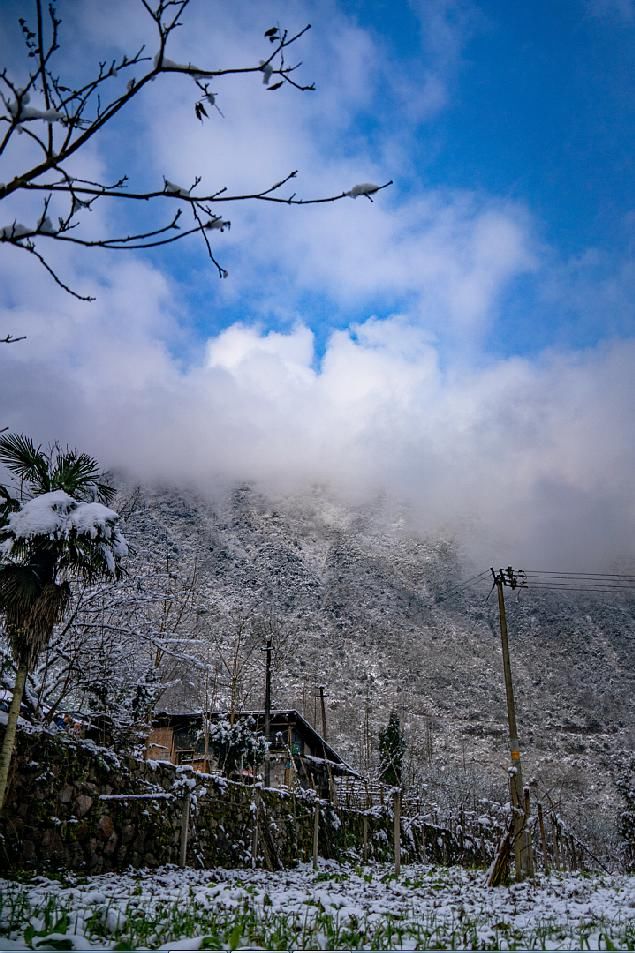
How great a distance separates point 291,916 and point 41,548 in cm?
539

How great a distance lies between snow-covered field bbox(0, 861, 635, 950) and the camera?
452 centimetres

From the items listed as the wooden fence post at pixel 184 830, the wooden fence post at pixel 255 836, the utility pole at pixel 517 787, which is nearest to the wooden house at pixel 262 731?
the utility pole at pixel 517 787

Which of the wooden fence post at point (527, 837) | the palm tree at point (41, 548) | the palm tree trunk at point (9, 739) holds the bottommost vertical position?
the wooden fence post at point (527, 837)

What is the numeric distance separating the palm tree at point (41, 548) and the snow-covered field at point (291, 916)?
8.05 ft

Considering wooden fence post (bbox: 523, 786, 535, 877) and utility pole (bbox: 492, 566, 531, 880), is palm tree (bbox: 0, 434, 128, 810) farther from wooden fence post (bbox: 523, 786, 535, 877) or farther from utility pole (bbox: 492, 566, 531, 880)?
wooden fence post (bbox: 523, 786, 535, 877)

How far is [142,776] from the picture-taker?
11.2m

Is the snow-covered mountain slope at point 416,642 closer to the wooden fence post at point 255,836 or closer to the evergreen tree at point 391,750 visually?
the evergreen tree at point 391,750

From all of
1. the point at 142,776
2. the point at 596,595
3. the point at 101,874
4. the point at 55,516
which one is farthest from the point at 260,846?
the point at 596,595

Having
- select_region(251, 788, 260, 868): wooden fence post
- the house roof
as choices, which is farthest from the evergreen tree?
select_region(251, 788, 260, 868): wooden fence post

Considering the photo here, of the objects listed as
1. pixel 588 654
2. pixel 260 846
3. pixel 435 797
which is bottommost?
pixel 435 797

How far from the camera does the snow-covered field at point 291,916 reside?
4523 millimetres

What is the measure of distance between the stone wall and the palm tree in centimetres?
99

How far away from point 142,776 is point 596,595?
120215 mm

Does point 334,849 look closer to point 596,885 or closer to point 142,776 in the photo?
point 596,885
